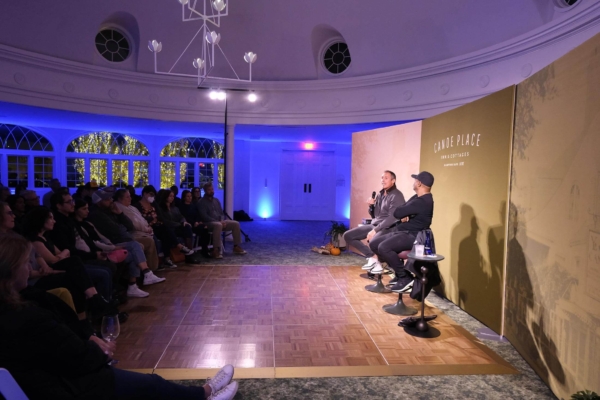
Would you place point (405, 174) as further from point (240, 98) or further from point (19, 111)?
point (19, 111)

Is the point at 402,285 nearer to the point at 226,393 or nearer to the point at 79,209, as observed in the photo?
the point at 226,393

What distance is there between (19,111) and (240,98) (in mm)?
4570

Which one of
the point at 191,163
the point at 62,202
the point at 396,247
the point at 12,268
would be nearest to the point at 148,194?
the point at 62,202

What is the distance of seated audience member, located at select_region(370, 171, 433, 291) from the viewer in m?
4.21

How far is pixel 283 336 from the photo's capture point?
3.64 meters

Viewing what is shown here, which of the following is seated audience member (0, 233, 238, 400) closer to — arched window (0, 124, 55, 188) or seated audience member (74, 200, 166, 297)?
seated audience member (74, 200, 166, 297)

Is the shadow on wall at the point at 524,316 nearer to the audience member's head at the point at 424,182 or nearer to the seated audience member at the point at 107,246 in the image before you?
the audience member's head at the point at 424,182

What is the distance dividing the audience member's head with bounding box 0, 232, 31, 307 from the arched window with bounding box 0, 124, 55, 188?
9975mm

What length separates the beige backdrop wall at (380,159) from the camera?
19.6 ft

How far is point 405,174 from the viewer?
6.14m

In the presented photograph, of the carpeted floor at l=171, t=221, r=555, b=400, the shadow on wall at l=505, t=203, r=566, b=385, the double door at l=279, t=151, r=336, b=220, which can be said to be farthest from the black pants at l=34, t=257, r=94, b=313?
the double door at l=279, t=151, r=336, b=220

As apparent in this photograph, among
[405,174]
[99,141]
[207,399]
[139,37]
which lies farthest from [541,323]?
[99,141]

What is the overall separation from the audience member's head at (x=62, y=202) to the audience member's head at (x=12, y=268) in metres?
2.50

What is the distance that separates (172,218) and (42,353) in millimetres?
5283
